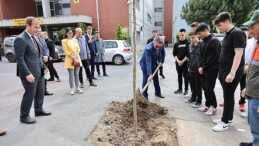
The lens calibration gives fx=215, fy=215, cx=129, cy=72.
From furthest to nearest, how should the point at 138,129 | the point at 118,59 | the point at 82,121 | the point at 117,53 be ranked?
the point at 118,59 < the point at 117,53 < the point at 82,121 < the point at 138,129

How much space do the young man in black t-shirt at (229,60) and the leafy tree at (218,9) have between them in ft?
67.3

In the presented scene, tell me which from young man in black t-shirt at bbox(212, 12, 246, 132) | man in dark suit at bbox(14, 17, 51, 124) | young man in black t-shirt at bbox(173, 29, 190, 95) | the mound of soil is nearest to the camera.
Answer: the mound of soil

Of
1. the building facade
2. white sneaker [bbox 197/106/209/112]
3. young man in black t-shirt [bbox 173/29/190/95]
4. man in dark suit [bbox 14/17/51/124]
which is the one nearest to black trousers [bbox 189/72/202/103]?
white sneaker [bbox 197/106/209/112]

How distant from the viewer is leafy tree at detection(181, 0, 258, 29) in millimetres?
21641

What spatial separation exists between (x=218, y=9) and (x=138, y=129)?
21992 millimetres

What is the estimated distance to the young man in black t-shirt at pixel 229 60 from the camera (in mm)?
3453

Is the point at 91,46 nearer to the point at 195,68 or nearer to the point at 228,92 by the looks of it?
the point at 195,68

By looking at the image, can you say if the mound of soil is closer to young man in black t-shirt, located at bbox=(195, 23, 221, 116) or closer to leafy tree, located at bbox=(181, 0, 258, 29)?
young man in black t-shirt, located at bbox=(195, 23, 221, 116)

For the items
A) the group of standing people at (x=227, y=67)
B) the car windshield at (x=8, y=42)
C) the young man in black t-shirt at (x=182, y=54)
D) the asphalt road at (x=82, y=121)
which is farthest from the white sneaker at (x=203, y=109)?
the car windshield at (x=8, y=42)

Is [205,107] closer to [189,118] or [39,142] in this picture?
[189,118]

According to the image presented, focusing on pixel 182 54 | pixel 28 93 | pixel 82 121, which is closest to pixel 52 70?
pixel 28 93

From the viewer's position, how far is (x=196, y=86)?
524cm

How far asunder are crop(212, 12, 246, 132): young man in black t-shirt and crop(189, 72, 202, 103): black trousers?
48.1 inches

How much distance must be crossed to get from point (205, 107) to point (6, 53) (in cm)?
1455
